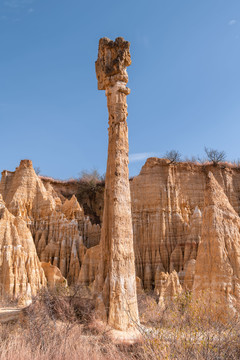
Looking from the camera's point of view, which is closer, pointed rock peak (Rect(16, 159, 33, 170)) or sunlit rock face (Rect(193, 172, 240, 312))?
sunlit rock face (Rect(193, 172, 240, 312))

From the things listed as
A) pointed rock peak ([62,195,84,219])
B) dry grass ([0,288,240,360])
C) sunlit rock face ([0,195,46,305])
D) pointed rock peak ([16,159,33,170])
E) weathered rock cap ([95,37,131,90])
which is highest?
pointed rock peak ([16,159,33,170])

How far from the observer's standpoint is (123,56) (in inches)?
628

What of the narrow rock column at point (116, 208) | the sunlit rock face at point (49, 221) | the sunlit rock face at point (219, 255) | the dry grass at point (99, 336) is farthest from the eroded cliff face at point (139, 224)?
the dry grass at point (99, 336)

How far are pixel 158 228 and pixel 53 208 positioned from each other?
10.7 metres

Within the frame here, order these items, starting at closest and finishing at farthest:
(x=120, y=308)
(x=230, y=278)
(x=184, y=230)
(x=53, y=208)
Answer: (x=120, y=308)
(x=230, y=278)
(x=184, y=230)
(x=53, y=208)

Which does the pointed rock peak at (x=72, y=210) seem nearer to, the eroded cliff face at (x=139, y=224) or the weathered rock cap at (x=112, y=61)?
the eroded cliff face at (x=139, y=224)

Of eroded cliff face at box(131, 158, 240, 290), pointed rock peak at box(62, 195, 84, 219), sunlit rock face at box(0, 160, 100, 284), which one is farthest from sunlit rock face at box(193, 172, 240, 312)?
pointed rock peak at box(62, 195, 84, 219)

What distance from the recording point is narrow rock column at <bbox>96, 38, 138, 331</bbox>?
12.7 metres

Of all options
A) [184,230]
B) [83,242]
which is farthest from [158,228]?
[83,242]

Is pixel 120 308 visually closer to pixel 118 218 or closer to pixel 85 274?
pixel 118 218

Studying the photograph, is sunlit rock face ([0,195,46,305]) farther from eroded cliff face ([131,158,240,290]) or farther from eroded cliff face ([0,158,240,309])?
eroded cliff face ([131,158,240,290])

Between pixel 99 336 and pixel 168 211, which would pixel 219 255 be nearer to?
pixel 99 336

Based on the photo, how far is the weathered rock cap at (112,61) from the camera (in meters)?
15.8

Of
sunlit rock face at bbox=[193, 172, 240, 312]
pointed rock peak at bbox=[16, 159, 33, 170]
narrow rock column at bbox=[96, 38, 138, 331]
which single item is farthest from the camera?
pointed rock peak at bbox=[16, 159, 33, 170]
